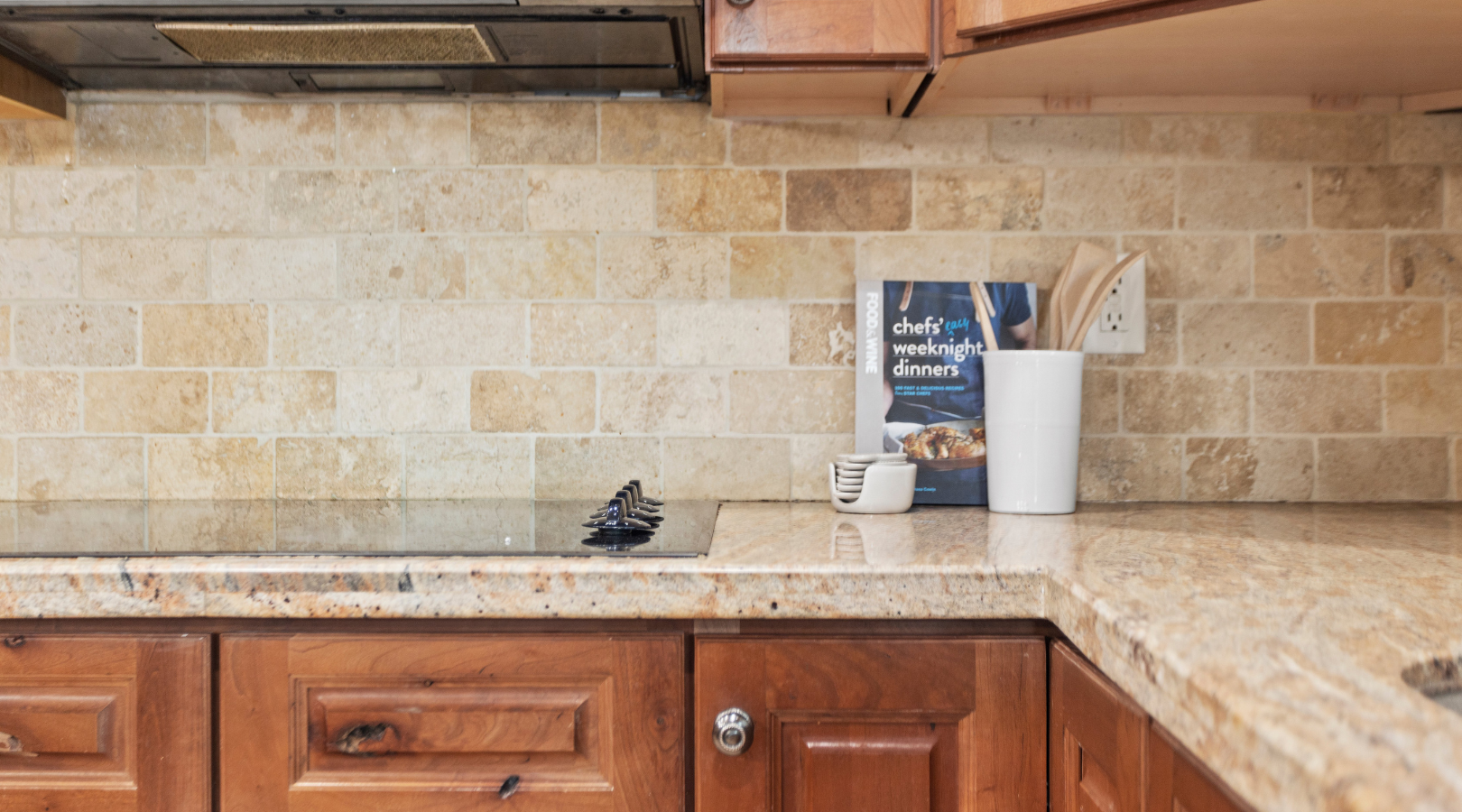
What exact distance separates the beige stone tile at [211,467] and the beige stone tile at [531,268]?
0.43 m

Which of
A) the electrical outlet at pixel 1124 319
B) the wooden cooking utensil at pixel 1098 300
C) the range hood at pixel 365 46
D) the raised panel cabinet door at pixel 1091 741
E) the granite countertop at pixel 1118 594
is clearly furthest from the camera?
the electrical outlet at pixel 1124 319

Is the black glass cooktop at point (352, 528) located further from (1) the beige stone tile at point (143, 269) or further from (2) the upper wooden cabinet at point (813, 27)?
(2) the upper wooden cabinet at point (813, 27)

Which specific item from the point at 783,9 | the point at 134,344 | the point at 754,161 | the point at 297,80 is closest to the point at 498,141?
the point at 297,80

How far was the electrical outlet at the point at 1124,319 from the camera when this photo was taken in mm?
1312

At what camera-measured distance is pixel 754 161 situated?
134 centimetres

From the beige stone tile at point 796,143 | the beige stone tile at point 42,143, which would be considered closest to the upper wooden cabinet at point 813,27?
the beige stone tile at point 796,143

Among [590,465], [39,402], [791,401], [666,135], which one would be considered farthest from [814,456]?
[39,402]

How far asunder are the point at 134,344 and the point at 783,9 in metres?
1.13

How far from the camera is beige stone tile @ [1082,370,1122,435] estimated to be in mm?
1332

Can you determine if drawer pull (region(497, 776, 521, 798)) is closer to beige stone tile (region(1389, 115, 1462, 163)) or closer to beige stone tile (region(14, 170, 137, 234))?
beige stone tile (region(14, 170, 137, 234))

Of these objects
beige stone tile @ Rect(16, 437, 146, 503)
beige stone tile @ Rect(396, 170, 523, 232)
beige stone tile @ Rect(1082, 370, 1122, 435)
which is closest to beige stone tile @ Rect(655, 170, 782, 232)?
beige stone tile @ Rect(396, 170, 523, 232)

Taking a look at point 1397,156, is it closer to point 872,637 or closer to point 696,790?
point 872,637

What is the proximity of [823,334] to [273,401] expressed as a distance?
2.89 ft

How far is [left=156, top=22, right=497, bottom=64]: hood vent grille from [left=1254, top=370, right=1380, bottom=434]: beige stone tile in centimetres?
127
